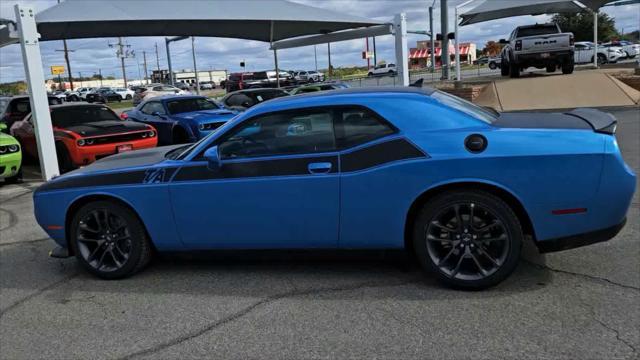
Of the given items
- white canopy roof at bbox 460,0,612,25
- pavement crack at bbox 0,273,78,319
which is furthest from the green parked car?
white canopy roof at bbox 460,0,612,25

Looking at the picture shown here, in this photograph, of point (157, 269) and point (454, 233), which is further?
point (157, 269)

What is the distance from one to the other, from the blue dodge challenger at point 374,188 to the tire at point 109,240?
0.01 m

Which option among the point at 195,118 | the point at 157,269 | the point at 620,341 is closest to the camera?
the point at 620,341

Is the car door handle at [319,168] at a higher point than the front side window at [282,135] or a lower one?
lower

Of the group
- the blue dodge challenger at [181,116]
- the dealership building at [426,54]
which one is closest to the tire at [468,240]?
the blue dodge challenger at [181,116]

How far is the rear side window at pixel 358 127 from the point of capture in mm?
4164

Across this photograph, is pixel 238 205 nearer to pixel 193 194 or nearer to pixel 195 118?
pixel 193 194

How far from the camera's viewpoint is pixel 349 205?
415 centimetres

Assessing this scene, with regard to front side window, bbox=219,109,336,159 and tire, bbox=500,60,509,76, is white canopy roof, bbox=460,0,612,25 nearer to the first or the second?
tire, bbox=500,60,509,76

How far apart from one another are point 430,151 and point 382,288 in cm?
110

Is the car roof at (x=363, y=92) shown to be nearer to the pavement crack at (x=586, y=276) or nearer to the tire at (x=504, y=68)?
the pavement crack at (x=586, y=276)

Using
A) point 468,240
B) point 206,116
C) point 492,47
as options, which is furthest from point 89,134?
point 492,47

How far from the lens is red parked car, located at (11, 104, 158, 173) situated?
33.4ft

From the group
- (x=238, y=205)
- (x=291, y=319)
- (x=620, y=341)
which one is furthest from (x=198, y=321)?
(x=620, y=341)
